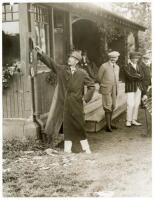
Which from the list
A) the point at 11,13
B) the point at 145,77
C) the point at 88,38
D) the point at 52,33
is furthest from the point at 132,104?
the point at 11,13

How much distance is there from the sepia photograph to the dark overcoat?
A: 0.01 meters

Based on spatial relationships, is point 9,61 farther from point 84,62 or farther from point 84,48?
point 84,48

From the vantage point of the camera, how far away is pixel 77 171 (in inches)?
206

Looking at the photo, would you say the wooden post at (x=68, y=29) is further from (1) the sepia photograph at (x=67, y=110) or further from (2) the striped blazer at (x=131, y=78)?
(2) the striped blazer at (x=131, y=78)

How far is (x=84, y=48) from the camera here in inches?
347

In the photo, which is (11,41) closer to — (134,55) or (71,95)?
(71,95)

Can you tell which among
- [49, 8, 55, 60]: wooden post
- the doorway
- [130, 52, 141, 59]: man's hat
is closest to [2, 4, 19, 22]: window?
[49, 8, 55, 60]: wooden post

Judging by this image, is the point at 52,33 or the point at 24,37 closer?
the point at 24,37

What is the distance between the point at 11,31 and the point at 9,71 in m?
0.52

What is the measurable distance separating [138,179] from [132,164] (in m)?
0.36

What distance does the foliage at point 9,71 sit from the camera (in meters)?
5.86

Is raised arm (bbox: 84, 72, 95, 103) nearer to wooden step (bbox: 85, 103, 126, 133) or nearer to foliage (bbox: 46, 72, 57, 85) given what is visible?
foliage (bbox: 46, 72, 57, 85)

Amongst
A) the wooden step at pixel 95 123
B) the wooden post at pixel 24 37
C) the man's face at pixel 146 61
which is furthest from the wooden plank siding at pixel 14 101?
the man's face at pixel 146 61

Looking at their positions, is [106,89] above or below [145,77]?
below
